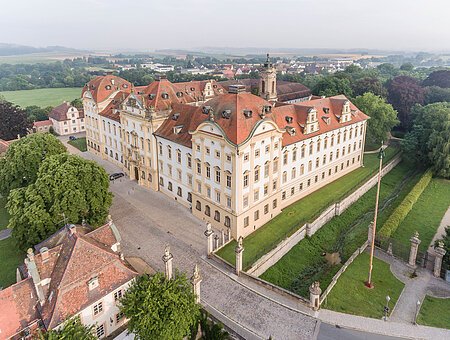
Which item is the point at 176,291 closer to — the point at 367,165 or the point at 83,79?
the point at 367,165

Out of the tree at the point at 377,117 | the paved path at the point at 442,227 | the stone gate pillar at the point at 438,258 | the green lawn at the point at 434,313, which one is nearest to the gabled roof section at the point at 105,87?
the tree at the point at 377,117

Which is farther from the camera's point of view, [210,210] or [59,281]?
[210,210]

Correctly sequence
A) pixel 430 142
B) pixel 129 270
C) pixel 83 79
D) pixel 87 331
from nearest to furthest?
pixel 87 331 < pixel 129 270 < pixel 430 142 < pixel 83 79

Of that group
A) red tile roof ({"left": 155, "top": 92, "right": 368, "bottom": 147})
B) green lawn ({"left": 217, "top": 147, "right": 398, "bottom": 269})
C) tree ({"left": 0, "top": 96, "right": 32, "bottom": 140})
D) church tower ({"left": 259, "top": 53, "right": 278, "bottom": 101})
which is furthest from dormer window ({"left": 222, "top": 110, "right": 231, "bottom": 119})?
tree ({"left": 0, "top": 96, "right": 32, "bottom": 140})

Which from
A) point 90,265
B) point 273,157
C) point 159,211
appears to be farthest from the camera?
point 159,211

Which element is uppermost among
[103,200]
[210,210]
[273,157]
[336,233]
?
[273,157]

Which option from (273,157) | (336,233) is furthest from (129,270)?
(336,233)

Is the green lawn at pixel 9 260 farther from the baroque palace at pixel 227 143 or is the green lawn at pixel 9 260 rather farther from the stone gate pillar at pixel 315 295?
the stone gate pillar at pixel 315 295
